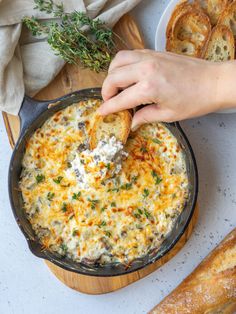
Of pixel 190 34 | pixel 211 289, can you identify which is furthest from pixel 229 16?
pixel 211 289

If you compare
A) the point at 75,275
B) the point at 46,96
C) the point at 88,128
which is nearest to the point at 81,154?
the point at 88,128

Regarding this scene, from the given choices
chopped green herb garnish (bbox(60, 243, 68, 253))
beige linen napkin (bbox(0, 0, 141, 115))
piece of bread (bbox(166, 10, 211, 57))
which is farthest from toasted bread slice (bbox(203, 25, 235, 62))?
chopped green herb garnish (bbox(60, 243, 68, 253))

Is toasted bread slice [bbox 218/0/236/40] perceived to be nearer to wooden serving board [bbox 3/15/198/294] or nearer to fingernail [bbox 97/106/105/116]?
wooden serving board [bbox 3/15/198/294]

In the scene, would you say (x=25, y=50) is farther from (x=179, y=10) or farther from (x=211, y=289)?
(x=211, y=289)

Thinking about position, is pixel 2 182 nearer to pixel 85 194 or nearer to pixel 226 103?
pixel 85 194

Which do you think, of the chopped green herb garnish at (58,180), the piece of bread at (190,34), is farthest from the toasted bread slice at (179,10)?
the chopped green herb garnish at (58,180)

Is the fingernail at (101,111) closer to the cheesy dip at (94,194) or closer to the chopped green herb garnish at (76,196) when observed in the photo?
the cheesy dip at (94,194)
